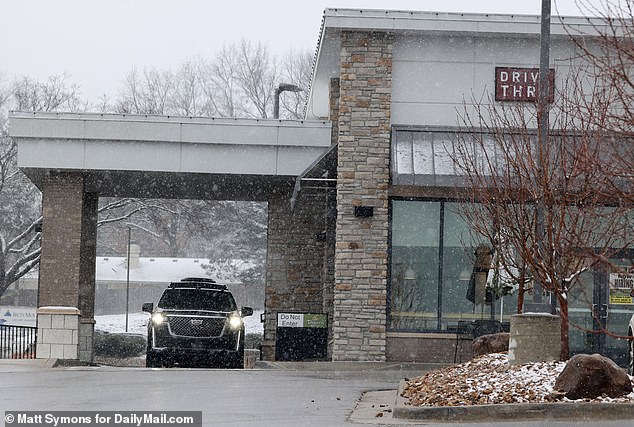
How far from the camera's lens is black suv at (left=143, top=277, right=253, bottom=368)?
20.5 meters

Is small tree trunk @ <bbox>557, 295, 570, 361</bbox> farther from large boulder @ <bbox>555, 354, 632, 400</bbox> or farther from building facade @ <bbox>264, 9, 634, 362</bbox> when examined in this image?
building facade @ <bbox>264, 9, 634, 362</bbox>

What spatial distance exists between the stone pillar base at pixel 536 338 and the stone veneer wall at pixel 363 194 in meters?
6.93

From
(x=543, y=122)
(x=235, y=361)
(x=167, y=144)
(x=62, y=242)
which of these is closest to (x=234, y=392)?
(x=543, y=122)

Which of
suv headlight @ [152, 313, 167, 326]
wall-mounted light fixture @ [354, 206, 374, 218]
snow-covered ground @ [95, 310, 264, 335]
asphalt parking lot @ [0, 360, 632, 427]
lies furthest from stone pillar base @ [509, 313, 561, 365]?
snow-covered ground @ [95, 310, 264, 335]

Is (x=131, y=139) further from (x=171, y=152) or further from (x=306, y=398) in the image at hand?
(x=306, y=398)

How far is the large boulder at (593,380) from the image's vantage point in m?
11.3

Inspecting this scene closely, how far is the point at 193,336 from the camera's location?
2050 centimetres

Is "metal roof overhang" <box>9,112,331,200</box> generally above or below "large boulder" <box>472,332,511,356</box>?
above

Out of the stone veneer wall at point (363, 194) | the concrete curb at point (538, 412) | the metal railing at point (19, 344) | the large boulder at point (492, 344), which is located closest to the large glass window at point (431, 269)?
the stone veneer wall at point (363, 194)

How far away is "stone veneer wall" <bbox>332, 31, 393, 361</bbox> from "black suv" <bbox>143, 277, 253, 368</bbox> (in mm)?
2094

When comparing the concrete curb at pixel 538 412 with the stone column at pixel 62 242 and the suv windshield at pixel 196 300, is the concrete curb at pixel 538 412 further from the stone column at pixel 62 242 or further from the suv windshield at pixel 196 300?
the stone column at pixel 62 242

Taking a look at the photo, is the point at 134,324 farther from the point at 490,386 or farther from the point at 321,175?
the point at 490,386

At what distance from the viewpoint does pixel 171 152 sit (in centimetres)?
2311

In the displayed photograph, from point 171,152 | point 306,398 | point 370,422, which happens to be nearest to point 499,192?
point 306,398
